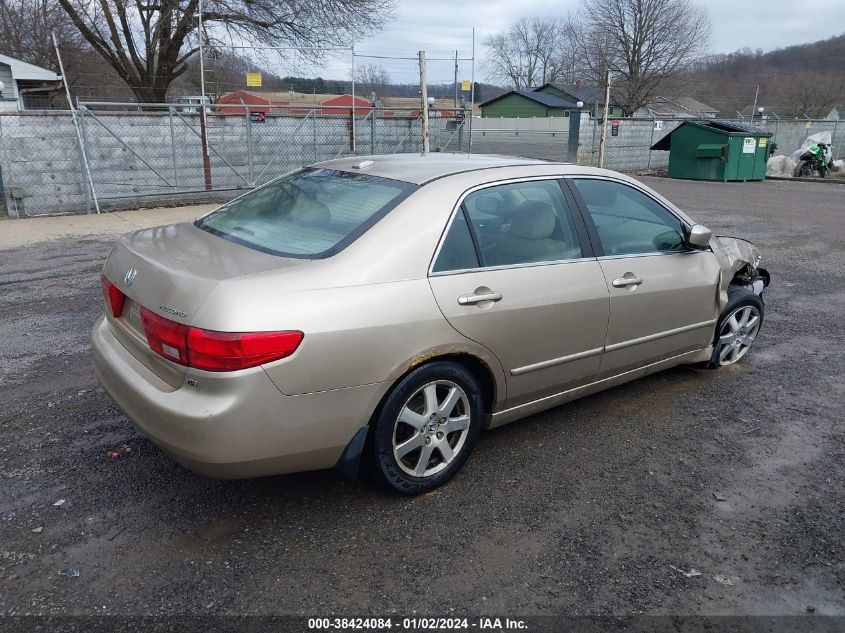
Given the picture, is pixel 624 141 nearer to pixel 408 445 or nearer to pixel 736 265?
pixel 736 265

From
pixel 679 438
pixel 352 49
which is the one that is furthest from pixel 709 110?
pixel 679 438

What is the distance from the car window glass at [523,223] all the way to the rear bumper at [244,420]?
3.26 feet

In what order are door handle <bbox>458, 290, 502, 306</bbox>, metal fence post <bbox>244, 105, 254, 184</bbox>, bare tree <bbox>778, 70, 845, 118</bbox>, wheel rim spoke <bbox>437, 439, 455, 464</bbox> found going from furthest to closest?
bare tree <bbox>778, 70, 845, 118</bbox>
metal fence post <bbox>244, 105, 254, 184</bbox>
wheel rim spoke <bbox>437, 439, 455, 464</bbox>
door handle <bbox>458, 290, 502, 306</bbox>

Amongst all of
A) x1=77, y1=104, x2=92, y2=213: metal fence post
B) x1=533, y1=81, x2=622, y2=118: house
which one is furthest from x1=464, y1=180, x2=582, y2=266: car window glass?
x1=533, y1=81, x2=622, y2=118: house

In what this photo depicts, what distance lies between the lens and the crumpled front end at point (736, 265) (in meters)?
4.57

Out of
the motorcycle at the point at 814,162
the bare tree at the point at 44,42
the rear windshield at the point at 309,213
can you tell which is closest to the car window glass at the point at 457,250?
the rear windshield at the point at 309,213

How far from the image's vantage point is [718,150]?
20.6 metres

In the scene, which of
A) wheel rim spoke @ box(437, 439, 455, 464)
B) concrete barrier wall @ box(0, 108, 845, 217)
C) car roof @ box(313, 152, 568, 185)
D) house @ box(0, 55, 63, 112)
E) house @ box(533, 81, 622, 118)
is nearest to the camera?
wheel rim spoke @ box(437, 439, 455, 464)

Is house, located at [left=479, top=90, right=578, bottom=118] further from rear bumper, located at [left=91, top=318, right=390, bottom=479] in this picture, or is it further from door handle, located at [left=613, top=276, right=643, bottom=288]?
rear bumper, located at [left=91, top=318, right=390, bottom=479]

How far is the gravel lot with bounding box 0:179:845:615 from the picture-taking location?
8.57 feet

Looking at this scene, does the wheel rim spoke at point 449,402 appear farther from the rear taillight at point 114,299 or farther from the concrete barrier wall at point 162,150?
the concrete barrier wall at point 162,150

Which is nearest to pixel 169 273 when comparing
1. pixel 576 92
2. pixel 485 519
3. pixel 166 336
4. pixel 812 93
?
pixel 166 336

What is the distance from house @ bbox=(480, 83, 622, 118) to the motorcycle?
92.7 feet

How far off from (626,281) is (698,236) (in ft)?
2.36
